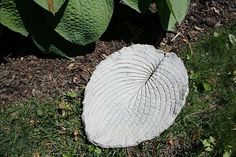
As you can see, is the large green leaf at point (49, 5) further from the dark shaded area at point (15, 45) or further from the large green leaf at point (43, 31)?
the dark shaded area at point (15, 45)

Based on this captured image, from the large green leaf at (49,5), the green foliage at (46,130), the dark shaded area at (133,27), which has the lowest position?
the green foliage at (46,130)

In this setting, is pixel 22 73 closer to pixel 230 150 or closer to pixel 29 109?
pixel 29 109

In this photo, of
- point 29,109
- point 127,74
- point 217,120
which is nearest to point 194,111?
point 217,120

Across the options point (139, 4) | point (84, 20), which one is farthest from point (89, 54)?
point (139, 4)

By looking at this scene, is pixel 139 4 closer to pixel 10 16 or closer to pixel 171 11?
pixel 171 11

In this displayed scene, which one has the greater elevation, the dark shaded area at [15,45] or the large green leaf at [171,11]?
the large green leaf at [171,11]

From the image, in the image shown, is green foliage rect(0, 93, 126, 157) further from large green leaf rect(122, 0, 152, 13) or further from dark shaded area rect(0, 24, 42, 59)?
large green leaf rect(122, 0, 152, 13)

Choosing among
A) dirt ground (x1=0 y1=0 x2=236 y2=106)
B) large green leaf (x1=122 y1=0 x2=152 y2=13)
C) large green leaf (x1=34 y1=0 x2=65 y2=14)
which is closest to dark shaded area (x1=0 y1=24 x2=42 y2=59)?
dirt ground (x1=0 y1=0 x2=236 y2=106)

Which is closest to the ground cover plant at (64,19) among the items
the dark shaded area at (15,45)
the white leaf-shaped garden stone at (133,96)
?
the dark shaded area at (15,45)
